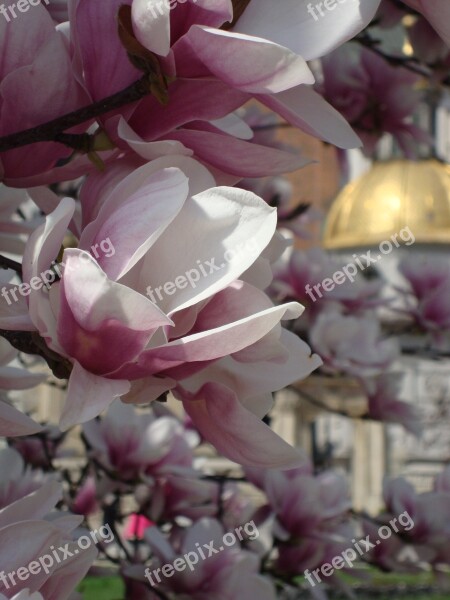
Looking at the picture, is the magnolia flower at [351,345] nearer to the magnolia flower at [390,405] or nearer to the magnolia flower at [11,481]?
the magnolia flower at [390,405]

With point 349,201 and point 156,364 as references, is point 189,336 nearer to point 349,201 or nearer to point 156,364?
point 156,364

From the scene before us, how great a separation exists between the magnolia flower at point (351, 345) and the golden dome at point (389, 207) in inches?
299

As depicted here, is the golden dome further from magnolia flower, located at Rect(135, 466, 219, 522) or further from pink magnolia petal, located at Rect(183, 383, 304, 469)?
pink magnolia petal, located at Rect(183, 383, 304, 469)

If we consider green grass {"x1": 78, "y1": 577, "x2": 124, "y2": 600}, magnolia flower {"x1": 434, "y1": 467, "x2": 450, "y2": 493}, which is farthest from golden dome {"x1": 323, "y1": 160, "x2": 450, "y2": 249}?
magnolia flower {"x1": 434, "y1": 467, "x2": 450, "y2": 493}

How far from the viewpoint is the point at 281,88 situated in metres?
0.36

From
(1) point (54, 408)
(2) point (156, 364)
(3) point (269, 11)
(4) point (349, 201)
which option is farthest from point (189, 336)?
(4) point (349, 201)

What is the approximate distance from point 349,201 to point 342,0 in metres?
9.27

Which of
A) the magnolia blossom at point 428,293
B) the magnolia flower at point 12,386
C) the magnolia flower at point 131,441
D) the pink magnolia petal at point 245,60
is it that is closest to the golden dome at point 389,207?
the magnolia blossom at point 428,293

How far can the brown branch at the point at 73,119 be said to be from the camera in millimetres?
380

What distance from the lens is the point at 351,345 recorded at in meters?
1.39

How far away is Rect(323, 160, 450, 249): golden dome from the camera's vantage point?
9148 mm

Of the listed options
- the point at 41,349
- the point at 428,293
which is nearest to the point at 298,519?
the point at 428,293

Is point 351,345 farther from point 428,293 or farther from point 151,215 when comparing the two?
point 151,215

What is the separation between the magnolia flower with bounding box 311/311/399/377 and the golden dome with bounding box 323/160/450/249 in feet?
25.0
